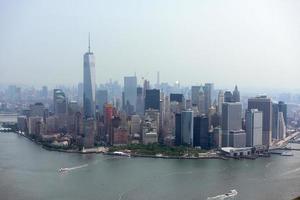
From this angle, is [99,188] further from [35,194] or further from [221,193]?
[221,193]

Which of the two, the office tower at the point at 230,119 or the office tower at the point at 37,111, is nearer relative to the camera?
the office tower at the point at 230,119

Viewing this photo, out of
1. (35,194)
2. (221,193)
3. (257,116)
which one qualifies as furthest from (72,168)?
(257,116)

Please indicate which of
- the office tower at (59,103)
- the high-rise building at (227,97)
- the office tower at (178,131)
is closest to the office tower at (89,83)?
the office tower at (59,103)

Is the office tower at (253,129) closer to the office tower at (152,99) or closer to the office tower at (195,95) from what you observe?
the office tower at (195,95)

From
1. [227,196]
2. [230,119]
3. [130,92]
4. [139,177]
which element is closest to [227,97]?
[230,119]

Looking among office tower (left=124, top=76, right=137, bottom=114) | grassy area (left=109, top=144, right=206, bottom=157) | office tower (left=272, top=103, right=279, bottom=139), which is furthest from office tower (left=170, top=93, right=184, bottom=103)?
grassy area (left=109, top=144, right=206, bottom=157)
